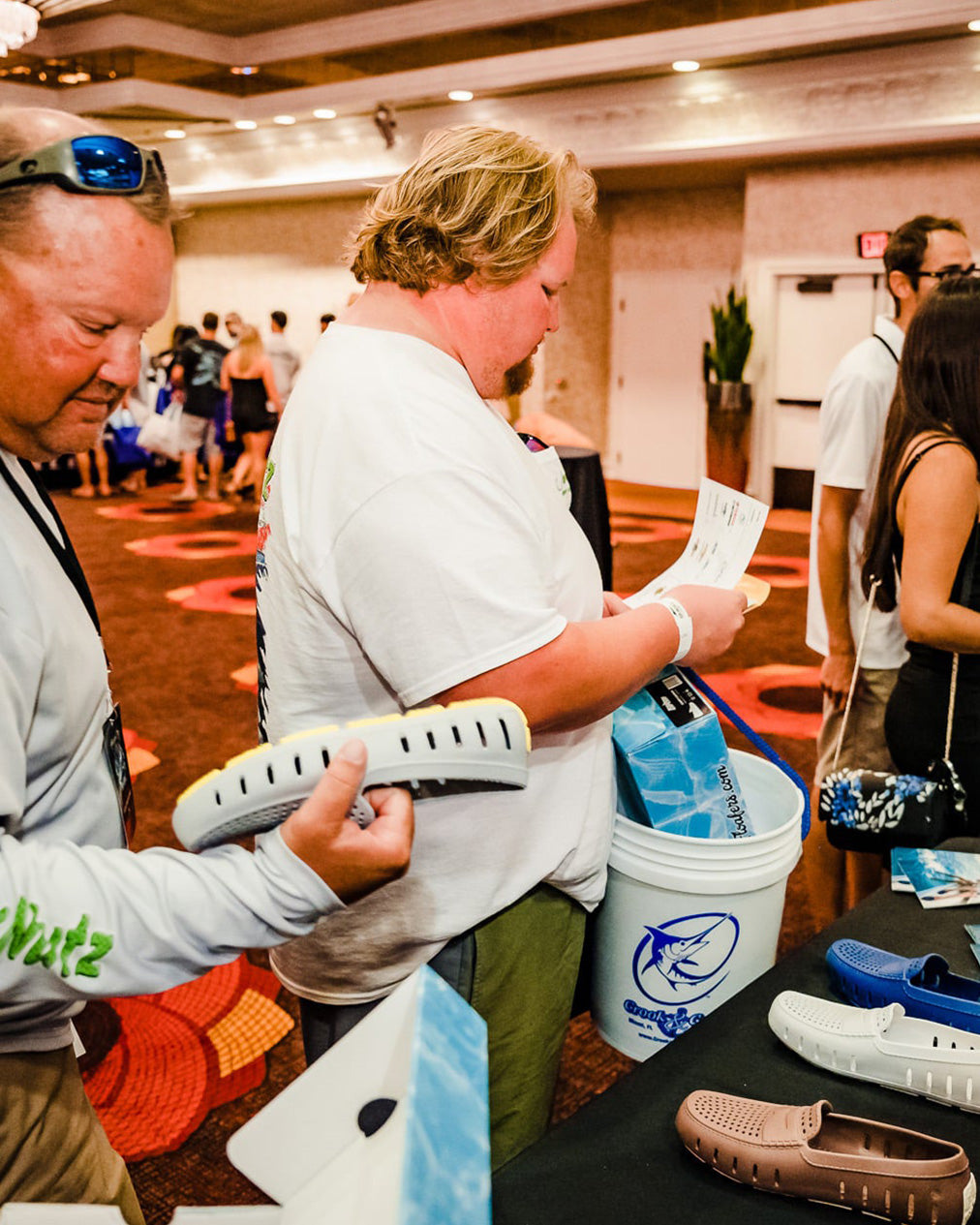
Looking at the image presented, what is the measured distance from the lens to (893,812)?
1629 mm

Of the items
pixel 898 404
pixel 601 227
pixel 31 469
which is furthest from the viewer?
pixel 601 227

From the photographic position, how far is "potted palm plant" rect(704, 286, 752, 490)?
884 centimetres

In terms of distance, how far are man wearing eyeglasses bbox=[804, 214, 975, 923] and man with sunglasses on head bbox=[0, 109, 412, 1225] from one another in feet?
6.10

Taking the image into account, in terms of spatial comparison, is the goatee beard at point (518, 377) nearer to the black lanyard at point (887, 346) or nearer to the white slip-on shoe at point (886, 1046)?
the white slip-on shoe at point (886, 1046)

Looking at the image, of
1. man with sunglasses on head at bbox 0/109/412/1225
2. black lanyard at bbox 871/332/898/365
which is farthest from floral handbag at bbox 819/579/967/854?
black lanyard at bbox 871/332/898/365

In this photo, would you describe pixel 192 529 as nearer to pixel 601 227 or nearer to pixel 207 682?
pixel 207 682

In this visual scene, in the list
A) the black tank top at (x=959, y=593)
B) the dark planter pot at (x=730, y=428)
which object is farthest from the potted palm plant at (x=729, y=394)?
the black tank top at (x=959, y=593)

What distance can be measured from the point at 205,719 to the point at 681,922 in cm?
318

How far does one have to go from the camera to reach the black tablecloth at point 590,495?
8.87ft

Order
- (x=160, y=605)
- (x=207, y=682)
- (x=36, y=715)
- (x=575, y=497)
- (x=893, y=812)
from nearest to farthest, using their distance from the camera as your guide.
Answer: (x=36, y=715), (x=893, y=812), (x=575, y=497), (x=207, y=682), (x=160, y=605)

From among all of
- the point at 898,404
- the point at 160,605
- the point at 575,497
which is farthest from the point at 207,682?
the point at 898,404

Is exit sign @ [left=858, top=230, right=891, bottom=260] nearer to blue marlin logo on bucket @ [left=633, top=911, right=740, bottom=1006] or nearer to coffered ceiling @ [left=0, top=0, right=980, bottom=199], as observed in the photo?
coffered ceiling @ [left=0, top=0, right=980, bottom=199]

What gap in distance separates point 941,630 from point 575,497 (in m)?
1.08

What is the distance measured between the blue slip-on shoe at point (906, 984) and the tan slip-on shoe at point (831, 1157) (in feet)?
0.70
